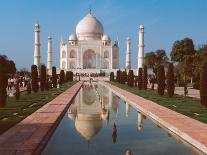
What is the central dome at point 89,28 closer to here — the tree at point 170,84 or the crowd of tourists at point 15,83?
the crowd of tourists at point 15,83

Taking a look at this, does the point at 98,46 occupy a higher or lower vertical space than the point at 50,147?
higher

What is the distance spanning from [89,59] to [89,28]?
471 cm

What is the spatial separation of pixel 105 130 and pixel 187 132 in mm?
1534

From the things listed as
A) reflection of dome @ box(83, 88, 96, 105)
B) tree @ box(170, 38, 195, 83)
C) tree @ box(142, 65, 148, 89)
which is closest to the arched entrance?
tree @ box(170, 38, 195, 83)

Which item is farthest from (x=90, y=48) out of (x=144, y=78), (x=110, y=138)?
(x=110, y=138)

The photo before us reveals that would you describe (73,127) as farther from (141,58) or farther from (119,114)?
(141,58)

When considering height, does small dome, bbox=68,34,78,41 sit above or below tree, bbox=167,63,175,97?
above

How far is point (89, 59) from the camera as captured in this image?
5788cm

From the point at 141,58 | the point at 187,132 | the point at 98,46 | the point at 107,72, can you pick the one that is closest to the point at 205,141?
the point at 187,132

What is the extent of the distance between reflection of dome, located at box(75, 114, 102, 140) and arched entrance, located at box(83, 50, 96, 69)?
154 ft

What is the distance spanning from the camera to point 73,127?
802cm

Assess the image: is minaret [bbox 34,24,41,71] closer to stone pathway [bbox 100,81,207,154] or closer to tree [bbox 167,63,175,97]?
tree [bbox 167,63,175,97]

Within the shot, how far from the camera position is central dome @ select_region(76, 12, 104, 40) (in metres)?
55.6

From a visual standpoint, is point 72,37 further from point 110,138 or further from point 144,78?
point 110,138
